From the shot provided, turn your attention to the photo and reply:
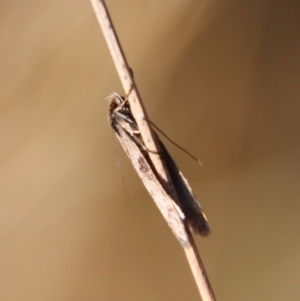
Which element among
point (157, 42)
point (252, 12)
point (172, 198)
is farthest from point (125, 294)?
point (252, 12)

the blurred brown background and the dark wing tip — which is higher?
the blurred brown background

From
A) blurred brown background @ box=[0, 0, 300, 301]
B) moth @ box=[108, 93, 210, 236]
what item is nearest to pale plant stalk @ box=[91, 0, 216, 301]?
moth @ box=[108, 93, 210, 236]

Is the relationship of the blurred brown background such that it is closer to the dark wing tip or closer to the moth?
the moth

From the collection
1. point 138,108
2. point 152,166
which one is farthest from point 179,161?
point 138,108

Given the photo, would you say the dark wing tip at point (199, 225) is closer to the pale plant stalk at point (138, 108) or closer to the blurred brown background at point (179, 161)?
the pale plant stalk at point (138, 108)

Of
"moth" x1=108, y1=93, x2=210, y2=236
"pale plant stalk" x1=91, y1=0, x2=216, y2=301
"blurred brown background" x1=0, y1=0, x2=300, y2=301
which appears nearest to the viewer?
"pale plant stalk" x1=91, y1=0, x2=216, y2=301

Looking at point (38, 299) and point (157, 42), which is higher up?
point (157, 42)

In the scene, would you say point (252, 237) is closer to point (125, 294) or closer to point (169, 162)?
point (125, 294)

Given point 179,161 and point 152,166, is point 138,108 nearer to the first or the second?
point 152,166
